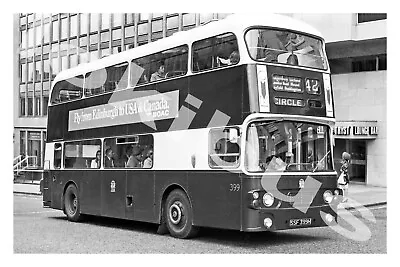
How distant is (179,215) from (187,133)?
1433 mm

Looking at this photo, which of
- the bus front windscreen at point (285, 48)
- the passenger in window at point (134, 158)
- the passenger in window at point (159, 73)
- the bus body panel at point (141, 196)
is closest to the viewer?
the bus front windscreen at point (285, 48)

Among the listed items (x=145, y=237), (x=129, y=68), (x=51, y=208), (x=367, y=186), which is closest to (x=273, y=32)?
(x=129, y=68)

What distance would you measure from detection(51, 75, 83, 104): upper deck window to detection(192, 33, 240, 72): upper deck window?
13.7 feet

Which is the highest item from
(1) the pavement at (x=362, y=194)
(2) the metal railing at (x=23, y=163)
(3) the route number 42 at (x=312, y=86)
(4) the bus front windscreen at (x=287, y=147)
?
(3) the route number 42 at (x=312, y=86)

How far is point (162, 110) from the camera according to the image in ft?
40.4

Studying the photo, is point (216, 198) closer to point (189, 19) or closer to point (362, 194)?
point (189, 19)

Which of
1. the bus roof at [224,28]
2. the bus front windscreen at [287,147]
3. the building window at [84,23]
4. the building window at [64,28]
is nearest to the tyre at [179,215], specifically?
the bus front windscreen at [287,147]

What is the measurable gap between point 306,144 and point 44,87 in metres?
6.67

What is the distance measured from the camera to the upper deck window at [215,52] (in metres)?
10.9

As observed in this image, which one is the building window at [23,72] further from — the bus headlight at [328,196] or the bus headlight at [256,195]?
the bus headlight at [328,196]

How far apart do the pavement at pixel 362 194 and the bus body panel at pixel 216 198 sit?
16.5 ft

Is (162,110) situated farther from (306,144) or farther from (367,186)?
(367,186)

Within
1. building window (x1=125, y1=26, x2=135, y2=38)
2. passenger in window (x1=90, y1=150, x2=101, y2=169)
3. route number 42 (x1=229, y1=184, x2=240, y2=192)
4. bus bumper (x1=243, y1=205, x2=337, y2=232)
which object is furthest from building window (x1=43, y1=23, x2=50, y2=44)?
bus bumper (x1=243, y1=205, x2=337, y2=232)
